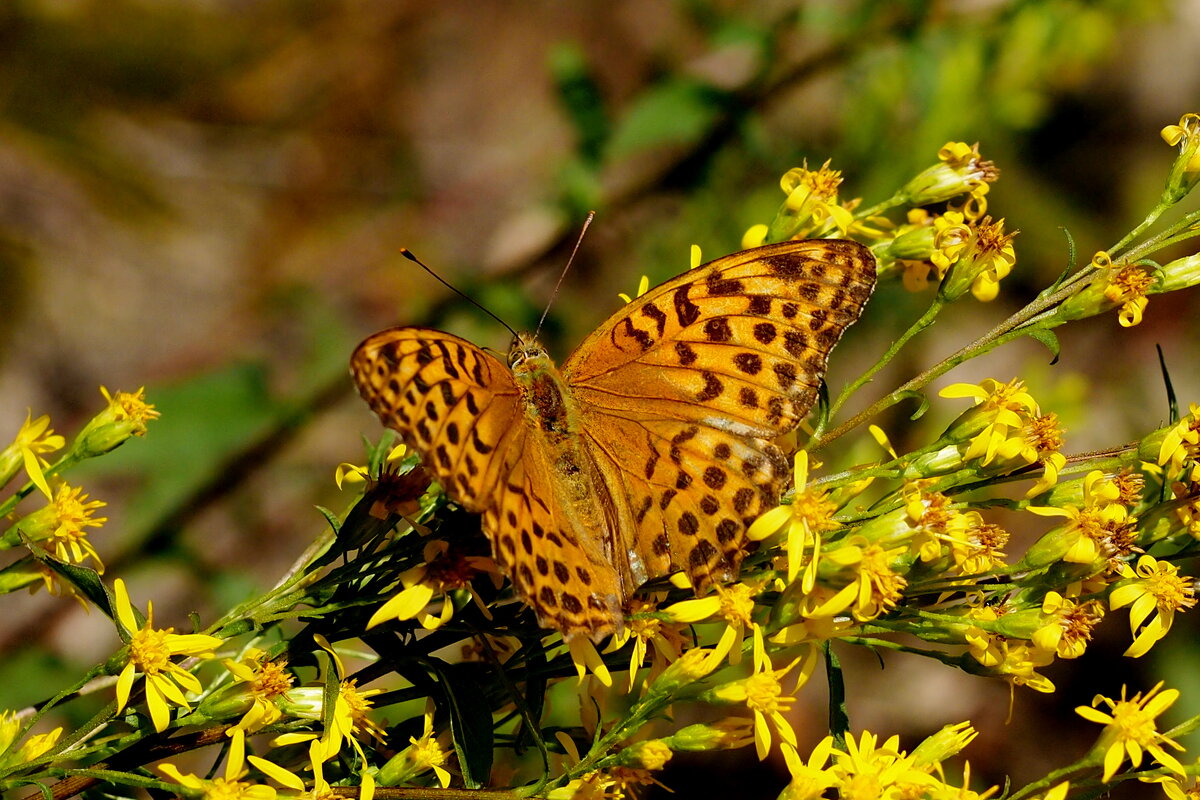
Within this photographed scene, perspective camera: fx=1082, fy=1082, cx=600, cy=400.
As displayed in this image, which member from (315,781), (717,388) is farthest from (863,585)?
(315,781)

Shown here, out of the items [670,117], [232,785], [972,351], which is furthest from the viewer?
[670,117]

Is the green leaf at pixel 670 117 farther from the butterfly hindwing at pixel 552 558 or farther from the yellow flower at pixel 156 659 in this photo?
the yellow flower at pixel 156 659

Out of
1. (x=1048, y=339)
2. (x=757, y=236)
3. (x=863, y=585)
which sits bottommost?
(x=863, y=585)

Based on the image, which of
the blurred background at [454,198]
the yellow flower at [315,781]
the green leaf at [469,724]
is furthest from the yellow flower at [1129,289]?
the blurred background at [454,198]

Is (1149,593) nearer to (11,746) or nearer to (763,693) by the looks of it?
(763,693)

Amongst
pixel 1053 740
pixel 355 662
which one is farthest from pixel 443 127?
pixel 1053 740

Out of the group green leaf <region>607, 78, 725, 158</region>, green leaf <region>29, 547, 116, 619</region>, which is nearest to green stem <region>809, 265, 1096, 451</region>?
green leaf <region>29, 547, 116, 619</region>

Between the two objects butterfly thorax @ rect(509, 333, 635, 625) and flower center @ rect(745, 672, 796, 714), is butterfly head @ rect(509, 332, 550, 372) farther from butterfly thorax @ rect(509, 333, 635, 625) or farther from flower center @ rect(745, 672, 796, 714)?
flower center @ rect(745, 672, 796, 714)
